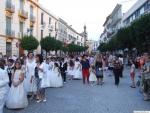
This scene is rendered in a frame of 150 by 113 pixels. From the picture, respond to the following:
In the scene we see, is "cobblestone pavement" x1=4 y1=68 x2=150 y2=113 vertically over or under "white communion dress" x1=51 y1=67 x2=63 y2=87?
under

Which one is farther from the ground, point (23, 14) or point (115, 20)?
point (115, 20)

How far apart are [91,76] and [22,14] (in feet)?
78.3

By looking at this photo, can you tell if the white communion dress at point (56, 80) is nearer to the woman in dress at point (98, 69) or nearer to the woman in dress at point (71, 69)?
the woman in dress at point (98, 69)

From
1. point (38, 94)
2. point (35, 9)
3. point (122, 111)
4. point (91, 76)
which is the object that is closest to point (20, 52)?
point (35, 9)

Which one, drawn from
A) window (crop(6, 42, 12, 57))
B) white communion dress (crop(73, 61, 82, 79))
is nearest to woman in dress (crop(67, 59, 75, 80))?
white communion dress (crop(73, 61, 82, 79))

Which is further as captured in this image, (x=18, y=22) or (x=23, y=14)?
(x=23, y=14)

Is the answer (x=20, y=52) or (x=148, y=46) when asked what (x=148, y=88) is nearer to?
(x=148, y=46)

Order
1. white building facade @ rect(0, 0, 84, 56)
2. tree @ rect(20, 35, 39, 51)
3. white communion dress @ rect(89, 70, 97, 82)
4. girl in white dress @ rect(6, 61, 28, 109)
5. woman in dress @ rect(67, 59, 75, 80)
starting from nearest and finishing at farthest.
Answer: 1. girl in white dress @ rect(6, 61, 28, 109)
2. white communion dress @ rect(89, 70, 97, 82)
3. woman in dress @ rect(67, 59, 75, 80)
4. white building facade @ rect(0, 0, 84, 56)
5. tree @ rect(20, 35, 39, 51)

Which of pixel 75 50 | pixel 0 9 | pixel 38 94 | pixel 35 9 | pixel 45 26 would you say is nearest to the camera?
pixel 38 94

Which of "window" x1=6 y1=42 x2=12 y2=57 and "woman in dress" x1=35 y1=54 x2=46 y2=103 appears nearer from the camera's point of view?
"woman in dress" x1=35 y1=54 x2=46 y2=103

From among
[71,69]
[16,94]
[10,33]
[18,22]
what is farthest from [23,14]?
[16,94]

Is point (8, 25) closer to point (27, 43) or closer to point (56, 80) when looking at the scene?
point (27, 43)

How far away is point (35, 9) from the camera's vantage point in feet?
169

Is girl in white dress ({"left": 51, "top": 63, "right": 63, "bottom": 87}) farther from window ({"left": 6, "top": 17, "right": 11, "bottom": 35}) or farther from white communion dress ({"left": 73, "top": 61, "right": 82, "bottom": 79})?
window ({"left": 6, "top": 17, "right": 11, "bottom": 35})
